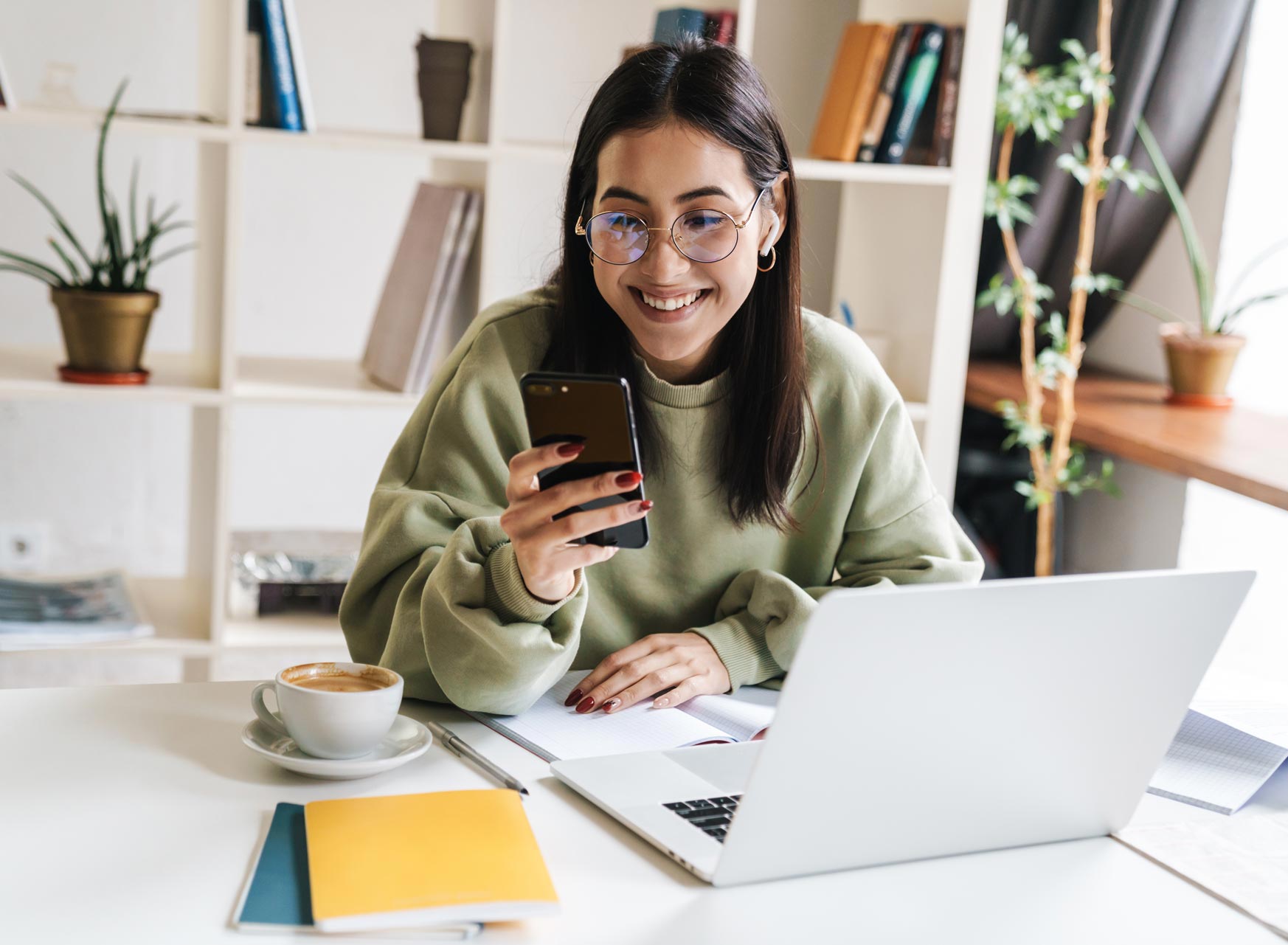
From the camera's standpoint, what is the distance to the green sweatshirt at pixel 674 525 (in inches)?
49.8

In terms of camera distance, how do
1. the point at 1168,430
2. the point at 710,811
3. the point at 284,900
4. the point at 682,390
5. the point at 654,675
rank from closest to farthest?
the point at 284,900
the point at 710,811
the point at 654,675
the point at 682,390
the point at 1168,430

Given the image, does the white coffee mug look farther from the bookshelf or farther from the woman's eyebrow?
the bookshelf

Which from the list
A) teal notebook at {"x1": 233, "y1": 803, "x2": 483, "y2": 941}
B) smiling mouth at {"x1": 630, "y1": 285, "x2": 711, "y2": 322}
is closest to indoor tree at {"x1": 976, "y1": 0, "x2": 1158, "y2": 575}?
smiling mouth at {"x1": 630, "y1": 285, "x2": 711, "y2": 322}

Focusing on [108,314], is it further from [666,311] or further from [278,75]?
[666,311]

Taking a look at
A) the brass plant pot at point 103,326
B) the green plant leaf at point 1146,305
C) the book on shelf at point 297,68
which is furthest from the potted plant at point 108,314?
the green plant leaf at point 1146,305

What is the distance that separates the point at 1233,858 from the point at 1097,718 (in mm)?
164

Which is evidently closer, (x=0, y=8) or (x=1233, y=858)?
(x=1233, y=858)

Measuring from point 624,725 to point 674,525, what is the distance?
1.13ft

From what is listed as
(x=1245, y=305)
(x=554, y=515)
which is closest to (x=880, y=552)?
(x=554, y=515)

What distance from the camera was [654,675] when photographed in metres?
1.21

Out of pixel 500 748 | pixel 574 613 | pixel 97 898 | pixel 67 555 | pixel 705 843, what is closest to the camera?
pixel 97 898

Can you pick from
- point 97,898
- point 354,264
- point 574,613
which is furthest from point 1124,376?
point 97,898

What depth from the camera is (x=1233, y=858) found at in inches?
37.1

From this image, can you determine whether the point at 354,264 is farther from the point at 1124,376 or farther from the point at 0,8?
the point at 1124,376
